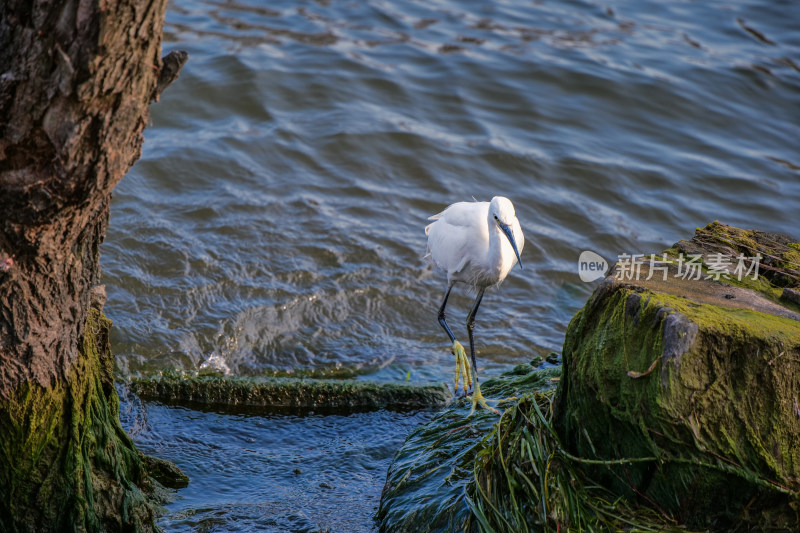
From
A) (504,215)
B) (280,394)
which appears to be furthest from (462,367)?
(280,394)

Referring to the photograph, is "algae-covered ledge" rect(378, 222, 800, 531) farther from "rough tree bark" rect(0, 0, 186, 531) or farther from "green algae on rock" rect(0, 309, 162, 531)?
"rough tree bark" rect(0, 0, 186, 531)

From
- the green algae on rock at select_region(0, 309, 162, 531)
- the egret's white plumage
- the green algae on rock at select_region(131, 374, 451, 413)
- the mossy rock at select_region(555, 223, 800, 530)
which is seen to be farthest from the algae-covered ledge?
the egret's white plumage

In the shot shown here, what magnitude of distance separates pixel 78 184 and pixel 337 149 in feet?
22.1

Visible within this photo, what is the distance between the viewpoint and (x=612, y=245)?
7.95 meters

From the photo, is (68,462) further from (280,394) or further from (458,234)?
(458,234)

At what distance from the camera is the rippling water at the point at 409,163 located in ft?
20.1

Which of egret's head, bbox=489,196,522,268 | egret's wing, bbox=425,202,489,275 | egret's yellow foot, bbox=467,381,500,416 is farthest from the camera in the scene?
egret's wing, bbox=425,202,489,275

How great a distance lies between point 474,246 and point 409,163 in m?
3.67

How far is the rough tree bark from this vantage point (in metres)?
2.13

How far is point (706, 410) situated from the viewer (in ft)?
8.84

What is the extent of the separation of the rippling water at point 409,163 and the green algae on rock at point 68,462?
1.21 metres

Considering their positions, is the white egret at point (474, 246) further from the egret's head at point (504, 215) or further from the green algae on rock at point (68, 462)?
the green algae on rock at point (68, 462)

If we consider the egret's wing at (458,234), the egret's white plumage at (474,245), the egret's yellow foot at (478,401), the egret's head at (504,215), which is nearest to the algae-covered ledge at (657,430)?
the egret's yellow foot at (478,401)

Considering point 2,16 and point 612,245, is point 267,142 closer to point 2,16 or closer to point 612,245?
point 612,245
